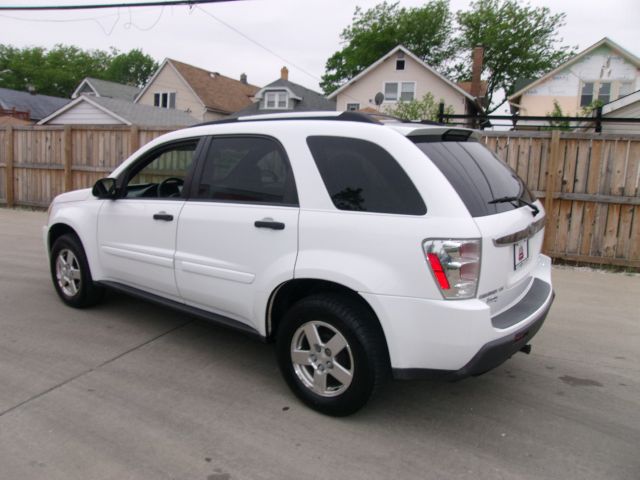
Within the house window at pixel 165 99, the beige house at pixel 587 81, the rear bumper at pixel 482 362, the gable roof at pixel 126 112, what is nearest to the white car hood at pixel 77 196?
the rear bumper at pixel 482 362

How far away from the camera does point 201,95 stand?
33.7 m

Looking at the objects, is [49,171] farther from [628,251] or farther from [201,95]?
[201,95]

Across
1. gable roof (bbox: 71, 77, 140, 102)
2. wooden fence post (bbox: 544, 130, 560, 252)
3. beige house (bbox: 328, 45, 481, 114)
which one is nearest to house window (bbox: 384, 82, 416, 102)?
beige house (bbox: 328, 45, 481, 114)

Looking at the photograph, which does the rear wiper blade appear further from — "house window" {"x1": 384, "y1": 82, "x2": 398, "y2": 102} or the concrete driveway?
"house window" {"x1": 384, "y1": 82, "x2": 398, "y2": 102}

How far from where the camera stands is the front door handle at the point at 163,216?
4059 mm

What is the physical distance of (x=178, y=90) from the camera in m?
34.1

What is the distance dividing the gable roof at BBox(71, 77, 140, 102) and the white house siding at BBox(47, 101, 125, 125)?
14.5 m

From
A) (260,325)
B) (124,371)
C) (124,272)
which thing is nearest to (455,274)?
(260,325)

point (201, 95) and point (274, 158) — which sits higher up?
point (201, 95)

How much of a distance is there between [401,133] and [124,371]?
2646mm

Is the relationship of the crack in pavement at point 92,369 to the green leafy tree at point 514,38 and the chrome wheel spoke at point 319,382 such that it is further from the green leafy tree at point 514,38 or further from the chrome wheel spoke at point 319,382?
the green leafy tree at point 514,38

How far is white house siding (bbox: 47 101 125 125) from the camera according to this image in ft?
73.9

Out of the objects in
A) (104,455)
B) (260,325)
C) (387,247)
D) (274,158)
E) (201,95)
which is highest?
(201,95)

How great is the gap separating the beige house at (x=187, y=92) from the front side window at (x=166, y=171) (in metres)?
28.8
